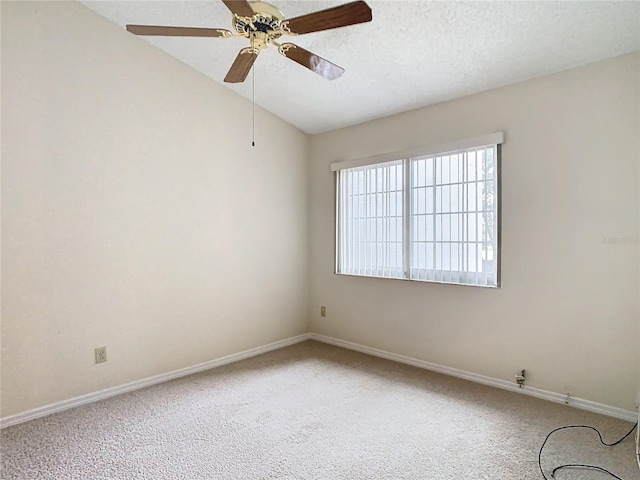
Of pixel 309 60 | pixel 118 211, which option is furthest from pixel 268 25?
pixel 118 211

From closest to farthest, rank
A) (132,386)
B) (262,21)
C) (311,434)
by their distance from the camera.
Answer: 1. (262,21)
2. (311,434)
3. (132,386)

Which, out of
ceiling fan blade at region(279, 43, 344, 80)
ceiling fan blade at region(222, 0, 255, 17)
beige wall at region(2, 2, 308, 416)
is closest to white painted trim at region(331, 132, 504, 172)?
beige wall at region(2, 2, 308, 416)

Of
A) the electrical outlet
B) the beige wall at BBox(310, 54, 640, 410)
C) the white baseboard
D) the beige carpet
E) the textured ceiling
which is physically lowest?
the beige carpet

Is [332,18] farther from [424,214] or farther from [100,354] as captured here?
[100,354]

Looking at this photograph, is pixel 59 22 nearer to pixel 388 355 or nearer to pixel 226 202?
pixel 226 202

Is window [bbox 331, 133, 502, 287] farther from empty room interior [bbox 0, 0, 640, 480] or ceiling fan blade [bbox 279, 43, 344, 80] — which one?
ceiling fan blade [bbox 279, 43, 344, 80]

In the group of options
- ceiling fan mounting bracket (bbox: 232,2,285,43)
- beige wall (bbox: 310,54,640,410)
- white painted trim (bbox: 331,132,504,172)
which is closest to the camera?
ceiling fan mounting bracket (bbox: 232,2,285,43)

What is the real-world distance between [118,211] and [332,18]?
2.17 m

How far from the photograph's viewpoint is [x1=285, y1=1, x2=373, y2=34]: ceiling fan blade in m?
1.75

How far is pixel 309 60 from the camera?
2.33 m

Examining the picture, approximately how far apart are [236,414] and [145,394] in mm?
861

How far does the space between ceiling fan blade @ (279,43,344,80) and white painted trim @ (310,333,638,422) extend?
8.55ft

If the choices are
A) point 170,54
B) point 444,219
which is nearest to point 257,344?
point 444,219

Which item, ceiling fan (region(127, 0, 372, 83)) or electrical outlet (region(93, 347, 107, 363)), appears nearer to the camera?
ceiling fan (region(127, 0, 372, 83))
